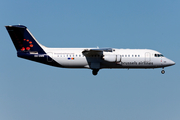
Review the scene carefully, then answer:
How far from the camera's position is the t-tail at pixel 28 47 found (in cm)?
4488

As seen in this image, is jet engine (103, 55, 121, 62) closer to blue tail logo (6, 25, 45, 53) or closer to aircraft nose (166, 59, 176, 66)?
aircraft nose (166, 59, 176, 66)

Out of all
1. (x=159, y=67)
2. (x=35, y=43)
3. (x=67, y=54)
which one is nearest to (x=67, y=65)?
(x=67, y=54)

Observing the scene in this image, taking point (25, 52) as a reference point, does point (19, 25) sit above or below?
above

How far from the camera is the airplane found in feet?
147

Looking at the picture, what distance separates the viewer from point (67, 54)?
45.3 m

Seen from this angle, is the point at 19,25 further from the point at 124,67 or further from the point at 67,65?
the point at 124,67

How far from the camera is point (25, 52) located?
45031mm

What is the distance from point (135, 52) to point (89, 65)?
19.7 ft

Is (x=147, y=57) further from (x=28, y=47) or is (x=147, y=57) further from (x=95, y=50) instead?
(x=28, y=47)

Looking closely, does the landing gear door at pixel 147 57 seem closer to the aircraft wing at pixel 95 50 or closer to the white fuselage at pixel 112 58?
the white fuselage at pixel 112 58

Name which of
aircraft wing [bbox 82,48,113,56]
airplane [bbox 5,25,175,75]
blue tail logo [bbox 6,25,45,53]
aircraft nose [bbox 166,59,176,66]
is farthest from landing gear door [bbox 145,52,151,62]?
blue tail logo [bbox 6,25,45,53]

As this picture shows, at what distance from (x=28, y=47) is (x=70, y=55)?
521 cm

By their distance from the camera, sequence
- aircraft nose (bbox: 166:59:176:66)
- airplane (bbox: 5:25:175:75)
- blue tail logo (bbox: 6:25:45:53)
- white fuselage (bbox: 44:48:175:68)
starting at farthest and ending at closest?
aircraft nose (bbox: 166:59:176:66)
white fuselage (bbox: 44:48:175:68)
airplane (bbox: 5:25:175:75)
blue tail logo (bbox: 6:25:45:53)

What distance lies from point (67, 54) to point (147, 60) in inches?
395
